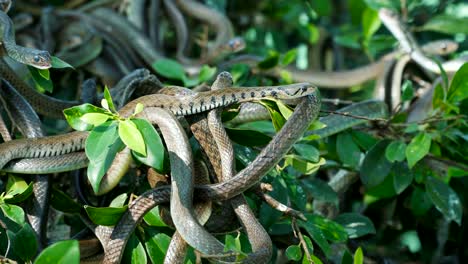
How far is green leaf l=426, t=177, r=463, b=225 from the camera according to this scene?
3566 millimetres

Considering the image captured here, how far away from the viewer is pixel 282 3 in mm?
5656

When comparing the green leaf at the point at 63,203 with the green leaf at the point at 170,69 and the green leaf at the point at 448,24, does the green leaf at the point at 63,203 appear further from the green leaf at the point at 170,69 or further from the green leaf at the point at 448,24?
the green leaf at the point at 448,24

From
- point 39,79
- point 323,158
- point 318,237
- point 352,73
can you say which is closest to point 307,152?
point 323,158

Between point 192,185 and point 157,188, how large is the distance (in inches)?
6.8

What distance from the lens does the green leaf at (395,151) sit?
Result: 3369mm

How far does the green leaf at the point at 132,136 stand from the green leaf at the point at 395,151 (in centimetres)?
140

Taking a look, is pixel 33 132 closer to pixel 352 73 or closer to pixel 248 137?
pixel 248 137

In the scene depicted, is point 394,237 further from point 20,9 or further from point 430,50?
point 20,9

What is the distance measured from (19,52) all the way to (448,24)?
296 cm

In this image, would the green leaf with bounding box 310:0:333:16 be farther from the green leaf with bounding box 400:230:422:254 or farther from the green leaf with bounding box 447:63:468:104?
the green leaf with bounding box 447:63:468:104

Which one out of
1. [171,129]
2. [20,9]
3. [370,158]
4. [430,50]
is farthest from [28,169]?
[430,50]

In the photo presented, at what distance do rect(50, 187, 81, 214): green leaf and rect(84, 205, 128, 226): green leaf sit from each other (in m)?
0.28

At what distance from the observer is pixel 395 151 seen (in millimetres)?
3400

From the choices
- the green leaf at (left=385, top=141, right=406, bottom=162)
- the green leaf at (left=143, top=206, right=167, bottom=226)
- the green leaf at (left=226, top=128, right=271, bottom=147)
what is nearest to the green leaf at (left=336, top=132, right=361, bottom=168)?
the green leaf at (left=385, top=141, right=406, bottom=162)
